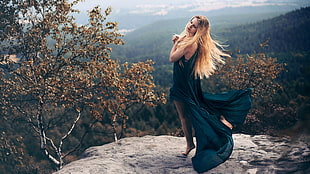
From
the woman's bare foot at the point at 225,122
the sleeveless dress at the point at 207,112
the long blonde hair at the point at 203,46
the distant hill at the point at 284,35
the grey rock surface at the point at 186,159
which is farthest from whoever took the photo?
the distant hill at the point at 284,35

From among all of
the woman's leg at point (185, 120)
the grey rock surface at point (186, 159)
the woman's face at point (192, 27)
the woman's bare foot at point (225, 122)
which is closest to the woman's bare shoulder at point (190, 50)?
the woman's face at point (192, 27)

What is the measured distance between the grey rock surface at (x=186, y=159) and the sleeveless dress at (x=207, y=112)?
327 millimetres

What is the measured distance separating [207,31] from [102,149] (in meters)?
4.76

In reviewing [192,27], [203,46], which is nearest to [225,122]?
[203,46]

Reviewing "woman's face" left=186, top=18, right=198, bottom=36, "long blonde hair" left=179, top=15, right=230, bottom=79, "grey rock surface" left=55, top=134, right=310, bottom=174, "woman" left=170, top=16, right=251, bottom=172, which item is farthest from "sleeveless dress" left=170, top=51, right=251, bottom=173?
"woman's face" left=186, top=18, right=198, bottom=36

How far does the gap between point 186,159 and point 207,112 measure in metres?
1.30

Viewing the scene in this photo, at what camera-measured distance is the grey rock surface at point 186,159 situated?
5.72 metres

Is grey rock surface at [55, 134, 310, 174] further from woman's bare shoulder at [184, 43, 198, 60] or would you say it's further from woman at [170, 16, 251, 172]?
woman's bare shoulder at [184, 43, 198, 60]

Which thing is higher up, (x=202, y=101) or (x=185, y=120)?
(x=202, y=101)

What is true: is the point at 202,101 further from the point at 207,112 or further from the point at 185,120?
the point at 185,120

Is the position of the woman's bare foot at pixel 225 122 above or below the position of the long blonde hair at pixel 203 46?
below

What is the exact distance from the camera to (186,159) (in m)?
6.71

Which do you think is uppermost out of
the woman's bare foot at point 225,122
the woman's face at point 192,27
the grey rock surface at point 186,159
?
the woman's face at point 192,27

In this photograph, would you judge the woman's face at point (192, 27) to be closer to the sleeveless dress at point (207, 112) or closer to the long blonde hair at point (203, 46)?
the long blonde hair at point (203, 46)
